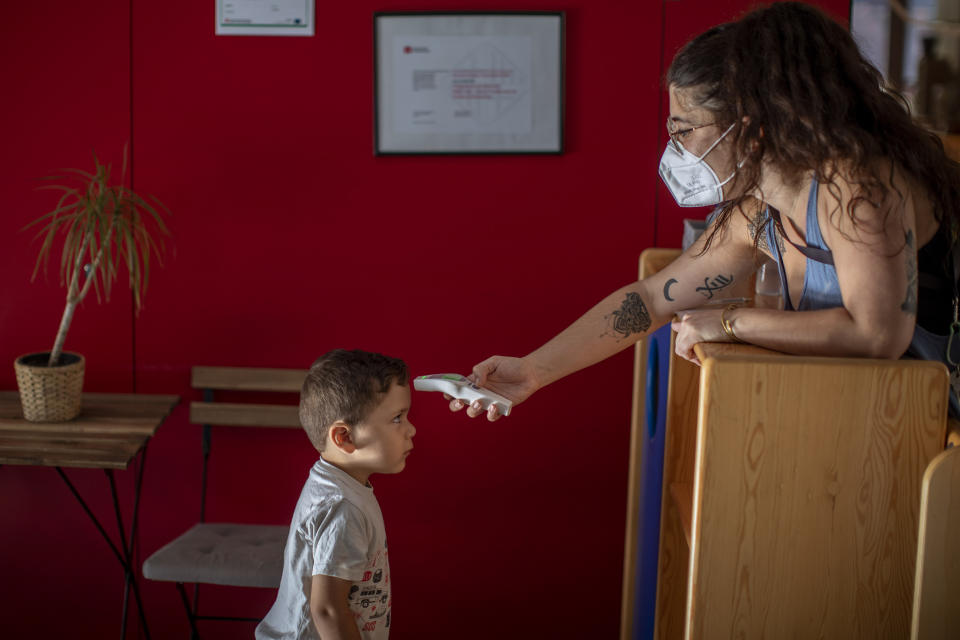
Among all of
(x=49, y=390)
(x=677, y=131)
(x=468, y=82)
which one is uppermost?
(x=468, y=82)

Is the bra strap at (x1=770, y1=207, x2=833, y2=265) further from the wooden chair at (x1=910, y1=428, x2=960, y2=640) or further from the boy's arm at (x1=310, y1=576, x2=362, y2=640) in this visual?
the boy's arm at (x1=310, y1=576, x2=362, y2=640)

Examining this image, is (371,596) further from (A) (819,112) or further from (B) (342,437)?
(A) (819,112)

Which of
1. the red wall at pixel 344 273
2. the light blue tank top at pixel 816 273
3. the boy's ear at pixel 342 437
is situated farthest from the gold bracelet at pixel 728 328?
the red wall at pixel 344 273

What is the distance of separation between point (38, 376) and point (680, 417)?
5.38ft

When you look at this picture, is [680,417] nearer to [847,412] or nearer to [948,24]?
[847,412]

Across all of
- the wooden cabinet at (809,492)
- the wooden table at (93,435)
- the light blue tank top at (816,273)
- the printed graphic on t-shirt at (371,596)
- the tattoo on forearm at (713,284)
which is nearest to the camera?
the wooden cabinet at (809,492)

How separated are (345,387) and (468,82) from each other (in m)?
1.25

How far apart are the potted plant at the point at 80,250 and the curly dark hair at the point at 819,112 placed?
63.8 inches

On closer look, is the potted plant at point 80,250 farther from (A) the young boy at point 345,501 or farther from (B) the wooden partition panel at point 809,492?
(B) the wooden partition panel at point 809,492

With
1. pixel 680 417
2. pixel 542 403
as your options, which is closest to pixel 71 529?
pixel 542 403

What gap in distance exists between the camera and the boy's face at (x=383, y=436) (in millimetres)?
1739

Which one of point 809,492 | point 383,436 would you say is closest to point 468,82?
point 383,436

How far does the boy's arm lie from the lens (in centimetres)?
167

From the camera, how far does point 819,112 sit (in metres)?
1.46
